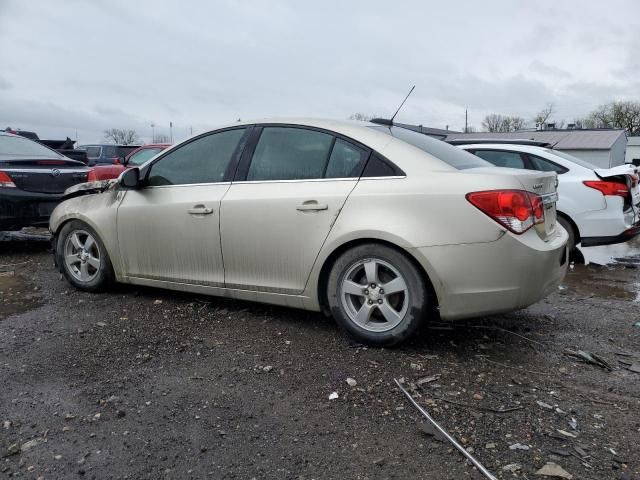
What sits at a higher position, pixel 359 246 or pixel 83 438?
pixel 359 246

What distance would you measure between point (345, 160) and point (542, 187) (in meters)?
1.32

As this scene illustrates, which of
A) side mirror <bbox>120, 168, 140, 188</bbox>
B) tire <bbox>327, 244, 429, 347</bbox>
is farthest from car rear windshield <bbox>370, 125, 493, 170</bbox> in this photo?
side mirror <bbox>120, 168, 140, 188</bbox>

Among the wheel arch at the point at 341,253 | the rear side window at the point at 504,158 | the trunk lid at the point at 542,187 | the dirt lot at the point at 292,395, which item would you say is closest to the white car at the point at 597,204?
the rear side window at the point at 504,158

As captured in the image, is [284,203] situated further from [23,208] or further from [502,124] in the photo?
[502,124]

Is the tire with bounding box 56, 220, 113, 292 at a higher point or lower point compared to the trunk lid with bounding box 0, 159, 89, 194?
lower

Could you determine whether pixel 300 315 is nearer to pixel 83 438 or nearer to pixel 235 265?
pixel 235 265

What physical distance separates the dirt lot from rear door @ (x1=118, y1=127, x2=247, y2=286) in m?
0.37

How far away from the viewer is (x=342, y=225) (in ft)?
11.8

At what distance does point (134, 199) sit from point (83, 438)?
2.47 m

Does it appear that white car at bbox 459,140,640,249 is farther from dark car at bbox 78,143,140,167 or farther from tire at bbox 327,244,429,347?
dark car at bbox 78,143,140,167

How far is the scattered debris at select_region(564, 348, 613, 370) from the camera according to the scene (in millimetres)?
3513

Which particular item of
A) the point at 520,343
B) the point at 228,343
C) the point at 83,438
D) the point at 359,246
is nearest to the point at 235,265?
the point at 228,343

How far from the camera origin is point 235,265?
13.5 ft

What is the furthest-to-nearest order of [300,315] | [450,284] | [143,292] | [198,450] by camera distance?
1. [143,292]
2. [300,315]
3. [450,284]
4. [198,450]
